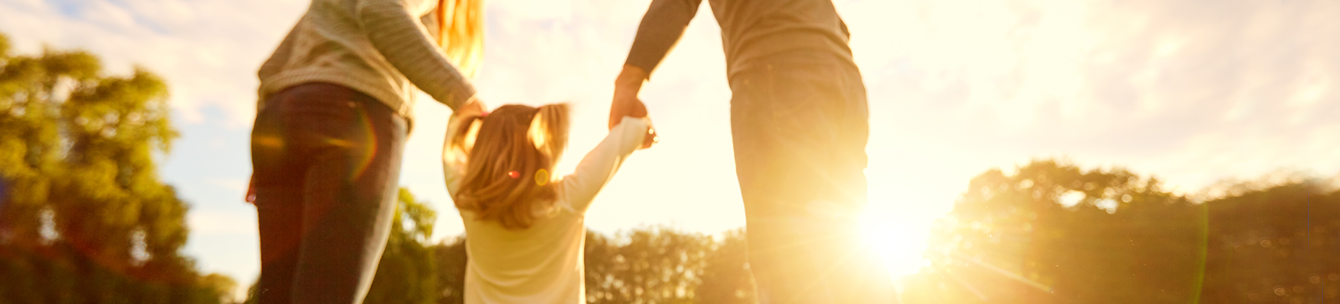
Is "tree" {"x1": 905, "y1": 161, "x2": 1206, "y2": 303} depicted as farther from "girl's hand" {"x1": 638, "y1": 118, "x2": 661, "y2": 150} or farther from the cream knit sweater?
the cream knit sweater

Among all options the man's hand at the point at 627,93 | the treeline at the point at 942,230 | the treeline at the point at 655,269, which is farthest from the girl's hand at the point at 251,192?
the treeline at the point at 655,269

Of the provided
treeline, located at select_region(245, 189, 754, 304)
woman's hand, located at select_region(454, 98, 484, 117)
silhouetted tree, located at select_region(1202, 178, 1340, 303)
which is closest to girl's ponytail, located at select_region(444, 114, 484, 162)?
woman's hand, located at select_region(454, 98, 484, 117)

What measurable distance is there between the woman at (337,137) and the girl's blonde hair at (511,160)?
0.57m

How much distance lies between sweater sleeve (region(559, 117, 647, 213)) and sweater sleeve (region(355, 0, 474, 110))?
29.7 inches

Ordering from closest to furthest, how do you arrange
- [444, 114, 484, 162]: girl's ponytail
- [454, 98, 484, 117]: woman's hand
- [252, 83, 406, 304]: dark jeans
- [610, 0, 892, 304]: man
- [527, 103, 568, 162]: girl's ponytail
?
[252, 83, 406, 304]: dark jeans → [454, 98, 484, 117]: woman's hand → [610, 0, 892, 304]: man → [444, 114, 484, 162]: girl's ponytail → [527, 103, 568, 162]: girl's ponytail

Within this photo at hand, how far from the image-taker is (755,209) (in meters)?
2.31

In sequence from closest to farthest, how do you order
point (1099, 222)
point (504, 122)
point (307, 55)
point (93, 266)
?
point (307, 55), point (504, 122), point (93, 266), point (1099, 222)

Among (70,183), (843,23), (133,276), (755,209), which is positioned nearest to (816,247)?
(755,209)

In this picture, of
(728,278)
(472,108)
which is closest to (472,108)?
(472,108)

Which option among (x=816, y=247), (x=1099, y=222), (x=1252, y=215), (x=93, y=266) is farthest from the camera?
(x=1099, y=222)

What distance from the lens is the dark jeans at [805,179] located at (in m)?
2.12

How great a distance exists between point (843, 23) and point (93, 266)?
28.3 m

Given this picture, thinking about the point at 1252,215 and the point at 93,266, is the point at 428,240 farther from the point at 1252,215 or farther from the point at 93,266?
the point at 1252,215

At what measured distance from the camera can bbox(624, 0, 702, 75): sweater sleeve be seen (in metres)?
2.56
